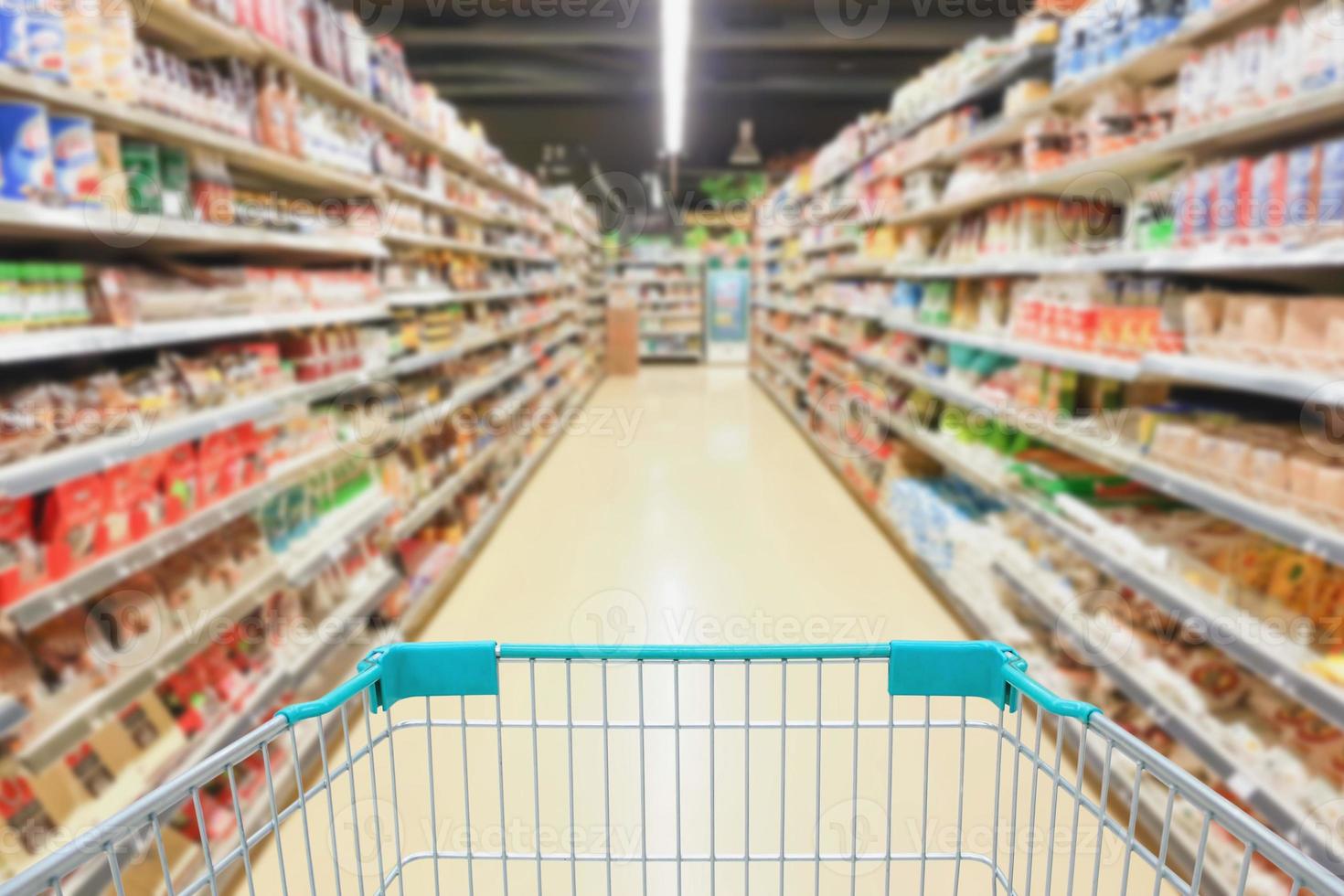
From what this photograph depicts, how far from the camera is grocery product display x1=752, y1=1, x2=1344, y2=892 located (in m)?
1.67

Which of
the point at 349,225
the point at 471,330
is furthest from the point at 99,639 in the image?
the point at 471,330

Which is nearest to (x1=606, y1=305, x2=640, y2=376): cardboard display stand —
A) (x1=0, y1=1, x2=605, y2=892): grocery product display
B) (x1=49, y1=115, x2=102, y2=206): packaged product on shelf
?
(x1=0, y1=1, x2=605, y2=892): grocery product display

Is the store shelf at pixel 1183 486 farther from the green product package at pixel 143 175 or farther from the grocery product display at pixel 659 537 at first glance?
the green product package at pixel 143 175

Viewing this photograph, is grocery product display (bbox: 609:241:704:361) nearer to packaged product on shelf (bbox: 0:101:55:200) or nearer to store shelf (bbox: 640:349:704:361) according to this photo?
store shelf (bbox: 640:349:704:361)

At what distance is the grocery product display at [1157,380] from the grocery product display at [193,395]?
6.40 feet

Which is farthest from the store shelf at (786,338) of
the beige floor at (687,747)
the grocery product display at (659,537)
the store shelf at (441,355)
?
the grocery product display at (659,537)

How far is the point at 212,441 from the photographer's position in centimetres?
204

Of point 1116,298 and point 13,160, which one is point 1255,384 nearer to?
point 1116,298

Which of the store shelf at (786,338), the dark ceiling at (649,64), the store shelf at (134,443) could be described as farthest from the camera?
the store shelf at (786,338)

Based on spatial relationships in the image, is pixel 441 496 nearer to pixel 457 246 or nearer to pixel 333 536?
pixel 333 536

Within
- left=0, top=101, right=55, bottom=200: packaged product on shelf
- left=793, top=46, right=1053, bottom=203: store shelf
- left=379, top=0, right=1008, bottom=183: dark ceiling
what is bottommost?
left=0, top=101, right=55, bottom=200: packaged product on shelf

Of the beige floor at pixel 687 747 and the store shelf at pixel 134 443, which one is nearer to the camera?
the store shelf at pixel 134 443

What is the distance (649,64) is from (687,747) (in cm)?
796

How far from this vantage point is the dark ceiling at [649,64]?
21.8ft
